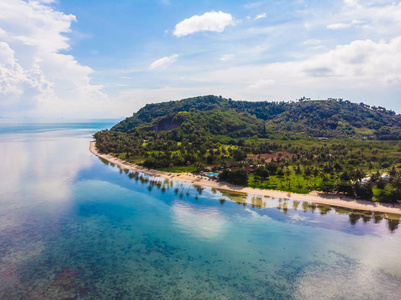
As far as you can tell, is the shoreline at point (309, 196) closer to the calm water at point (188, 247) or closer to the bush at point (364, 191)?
the bush at point (364, 191)

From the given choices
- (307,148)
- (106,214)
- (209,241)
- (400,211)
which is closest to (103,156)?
(106,214)

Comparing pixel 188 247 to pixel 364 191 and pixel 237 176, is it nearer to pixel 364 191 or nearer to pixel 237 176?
pixel 237 176

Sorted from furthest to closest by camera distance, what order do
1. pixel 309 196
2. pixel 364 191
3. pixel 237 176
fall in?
1. pixel 237 176
2. pixel 309 196
3. pixel 364 191

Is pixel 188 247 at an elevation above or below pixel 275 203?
below

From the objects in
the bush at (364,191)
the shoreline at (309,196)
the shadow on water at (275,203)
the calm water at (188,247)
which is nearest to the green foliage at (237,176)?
the shoreline at (309,196)

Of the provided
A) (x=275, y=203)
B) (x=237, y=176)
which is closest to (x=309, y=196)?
(x=275, y=203)

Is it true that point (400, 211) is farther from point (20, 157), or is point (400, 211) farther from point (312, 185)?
point (20, 157)

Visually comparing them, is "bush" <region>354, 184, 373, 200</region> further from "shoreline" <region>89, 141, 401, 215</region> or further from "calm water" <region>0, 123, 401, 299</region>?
"calm water" <region>0, 123, 401, 299</region>

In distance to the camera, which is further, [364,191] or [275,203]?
[275,203]

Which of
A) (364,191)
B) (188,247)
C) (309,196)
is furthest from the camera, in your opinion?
(309,196)
